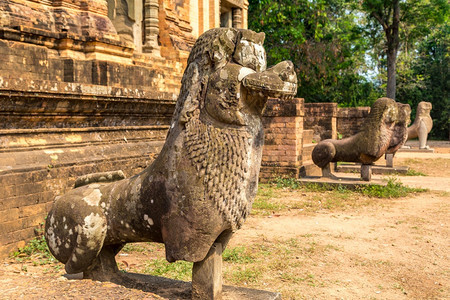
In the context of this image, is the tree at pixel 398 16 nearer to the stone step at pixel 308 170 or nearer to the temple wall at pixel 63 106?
the stone step at pixel 308 170

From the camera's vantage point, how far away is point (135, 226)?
8.76 ft

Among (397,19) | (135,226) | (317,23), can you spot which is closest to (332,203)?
(135,226)

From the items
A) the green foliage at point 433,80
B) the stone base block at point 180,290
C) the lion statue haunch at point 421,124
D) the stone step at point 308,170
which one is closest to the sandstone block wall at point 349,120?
the stone step at point 308,170

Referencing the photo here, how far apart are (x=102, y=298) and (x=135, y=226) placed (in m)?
0.44

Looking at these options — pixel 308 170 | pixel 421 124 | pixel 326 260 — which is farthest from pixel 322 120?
pixel 326 260

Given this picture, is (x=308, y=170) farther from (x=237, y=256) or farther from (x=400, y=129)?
(x=237, y=256)

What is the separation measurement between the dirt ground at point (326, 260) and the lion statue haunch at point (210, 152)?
19.5 inches

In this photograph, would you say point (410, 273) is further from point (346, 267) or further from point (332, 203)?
point (332, 203)

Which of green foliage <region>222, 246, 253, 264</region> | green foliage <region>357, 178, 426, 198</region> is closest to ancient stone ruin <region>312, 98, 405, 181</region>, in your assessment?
green foliage <region>357, 178, 426, 198</region>

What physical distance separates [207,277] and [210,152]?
75cm

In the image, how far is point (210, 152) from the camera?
7.90ft

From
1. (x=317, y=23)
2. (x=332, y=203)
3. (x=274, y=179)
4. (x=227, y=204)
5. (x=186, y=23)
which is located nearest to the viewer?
(x=227, y=204)

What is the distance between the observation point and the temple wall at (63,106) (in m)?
4.26

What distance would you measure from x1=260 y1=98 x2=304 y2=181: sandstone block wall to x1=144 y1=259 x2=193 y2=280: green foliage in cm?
544
